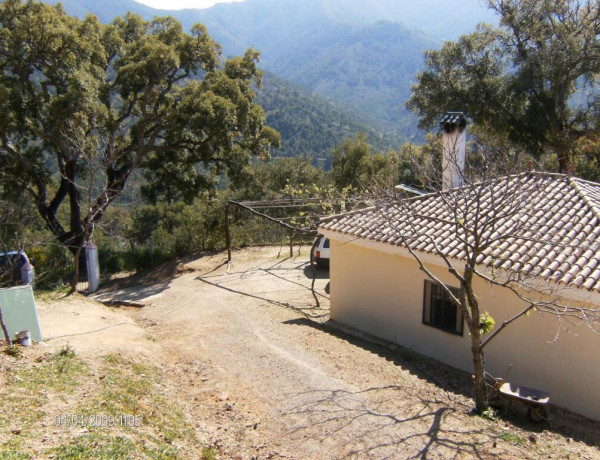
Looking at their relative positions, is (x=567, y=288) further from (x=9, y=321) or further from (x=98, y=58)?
(x=98, y=58)

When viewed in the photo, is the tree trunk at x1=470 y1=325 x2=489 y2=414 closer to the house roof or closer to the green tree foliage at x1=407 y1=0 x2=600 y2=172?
the house roof

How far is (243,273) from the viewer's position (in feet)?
57.1

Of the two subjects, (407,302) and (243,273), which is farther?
(243,273)

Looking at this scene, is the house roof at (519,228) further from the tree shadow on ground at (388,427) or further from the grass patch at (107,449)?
the grass patch at (107,449)

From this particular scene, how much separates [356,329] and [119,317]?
5.62 meters

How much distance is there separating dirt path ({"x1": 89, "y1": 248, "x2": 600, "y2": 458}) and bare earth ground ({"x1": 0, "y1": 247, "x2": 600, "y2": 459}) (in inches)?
0.9

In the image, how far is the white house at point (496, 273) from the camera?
800 cm

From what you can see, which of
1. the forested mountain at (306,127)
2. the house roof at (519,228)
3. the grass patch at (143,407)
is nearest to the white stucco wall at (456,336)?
the house roof at (519,228)

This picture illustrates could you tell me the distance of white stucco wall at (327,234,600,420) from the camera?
822 cm

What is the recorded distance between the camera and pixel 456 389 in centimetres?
883

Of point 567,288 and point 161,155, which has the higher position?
point 161,155

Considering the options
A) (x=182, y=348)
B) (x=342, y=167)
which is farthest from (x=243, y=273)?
(x=342, y=167)
